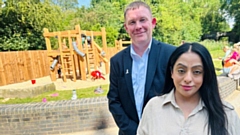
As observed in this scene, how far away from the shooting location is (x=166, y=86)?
1280mm

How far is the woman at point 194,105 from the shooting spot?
3.43ft

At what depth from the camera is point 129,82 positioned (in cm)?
154

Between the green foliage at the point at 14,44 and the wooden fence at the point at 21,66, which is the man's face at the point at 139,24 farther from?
the green foliage at the point at 14,44

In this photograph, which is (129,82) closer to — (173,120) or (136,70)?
(136,70)

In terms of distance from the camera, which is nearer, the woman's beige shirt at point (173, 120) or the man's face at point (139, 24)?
the woman's beige shirt at point (173, 120)

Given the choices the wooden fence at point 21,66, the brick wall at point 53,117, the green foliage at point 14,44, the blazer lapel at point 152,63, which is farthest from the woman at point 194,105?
the green foliage at point 14,44

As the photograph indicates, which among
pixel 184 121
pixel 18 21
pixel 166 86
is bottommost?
pixel 184 121

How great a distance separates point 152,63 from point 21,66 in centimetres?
1020

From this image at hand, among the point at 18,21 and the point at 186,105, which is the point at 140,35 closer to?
the point at 186,105

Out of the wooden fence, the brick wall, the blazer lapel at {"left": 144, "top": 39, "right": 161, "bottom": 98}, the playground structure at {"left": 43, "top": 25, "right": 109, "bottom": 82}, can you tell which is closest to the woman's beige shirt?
the blazer lapel at {"left": 144, "top": 39, "right": 161, "bottom": 98}

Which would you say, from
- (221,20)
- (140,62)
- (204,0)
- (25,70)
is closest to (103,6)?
(25,70)

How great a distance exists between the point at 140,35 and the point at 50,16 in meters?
14.7

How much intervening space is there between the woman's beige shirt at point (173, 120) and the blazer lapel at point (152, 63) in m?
0.27

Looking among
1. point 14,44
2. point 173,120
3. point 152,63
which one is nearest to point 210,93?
point 173,120
